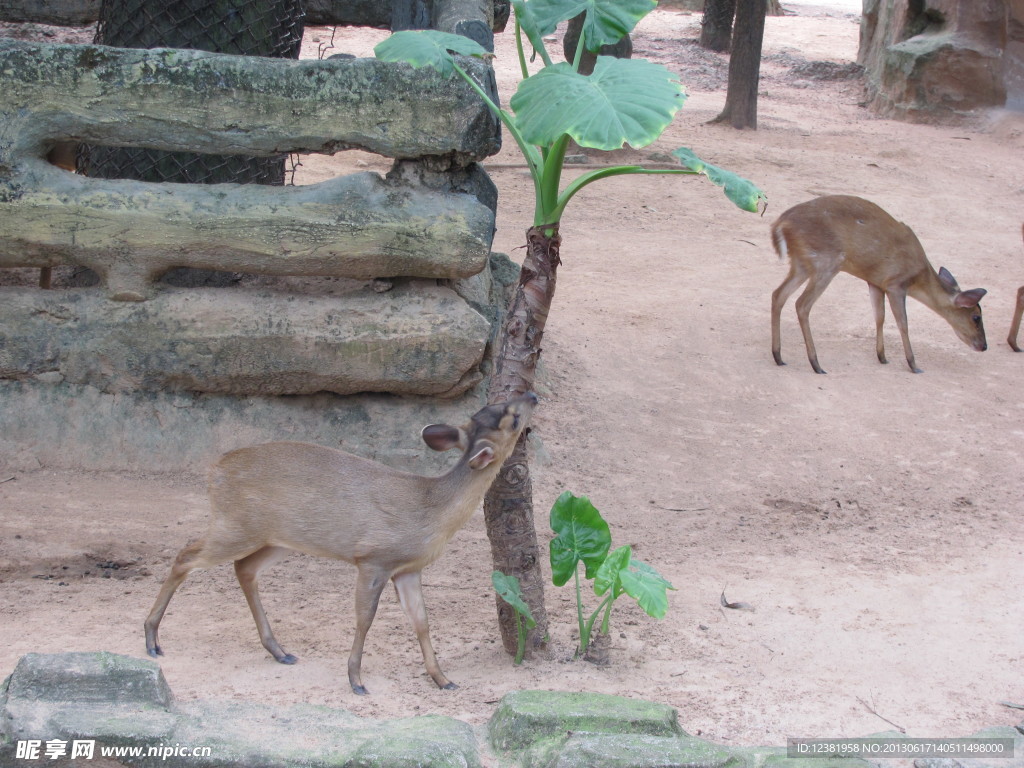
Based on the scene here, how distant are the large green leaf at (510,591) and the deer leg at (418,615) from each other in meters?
0.28

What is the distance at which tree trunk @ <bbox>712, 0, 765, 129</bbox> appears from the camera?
12695 millimetres

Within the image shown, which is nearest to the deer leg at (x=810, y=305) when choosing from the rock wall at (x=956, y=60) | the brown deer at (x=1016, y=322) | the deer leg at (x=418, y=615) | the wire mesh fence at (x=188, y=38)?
the brown deer at (x=1016, y=322)

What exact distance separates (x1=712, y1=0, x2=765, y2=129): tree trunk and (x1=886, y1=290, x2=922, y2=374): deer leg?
6013mm

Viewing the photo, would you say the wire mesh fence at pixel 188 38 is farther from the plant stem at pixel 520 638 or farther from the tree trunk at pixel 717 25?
the tree trunk at pixel 717 25

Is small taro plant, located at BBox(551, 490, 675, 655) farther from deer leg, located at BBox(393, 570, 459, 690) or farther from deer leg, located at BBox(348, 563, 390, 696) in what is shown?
deer leg, located at BBox(348, 563, 390, 696)

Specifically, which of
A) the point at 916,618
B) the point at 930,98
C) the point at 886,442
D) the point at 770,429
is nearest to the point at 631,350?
the point at 770,429

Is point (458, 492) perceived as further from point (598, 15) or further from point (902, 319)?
point (902, 319)

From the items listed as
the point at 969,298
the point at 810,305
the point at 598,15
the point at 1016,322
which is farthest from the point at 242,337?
the point at 1016,322

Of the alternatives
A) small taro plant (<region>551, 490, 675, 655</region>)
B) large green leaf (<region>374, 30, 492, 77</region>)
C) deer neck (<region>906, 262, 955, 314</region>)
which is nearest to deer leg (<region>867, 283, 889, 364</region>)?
deer neck (<region>906, 262, 955, 314</region>)

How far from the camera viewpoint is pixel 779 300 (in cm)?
751

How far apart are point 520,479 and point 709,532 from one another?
1.77 m

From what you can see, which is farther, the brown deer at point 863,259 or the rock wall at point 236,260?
the brown deer at point 863,259

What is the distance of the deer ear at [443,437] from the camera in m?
3.71

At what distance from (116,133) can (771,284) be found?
18.3ft
